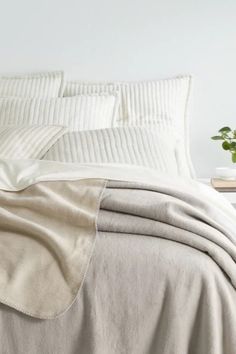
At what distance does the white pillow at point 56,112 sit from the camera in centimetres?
328

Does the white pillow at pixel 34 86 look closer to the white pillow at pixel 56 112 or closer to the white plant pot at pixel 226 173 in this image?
the white pillow at pixel 56 112

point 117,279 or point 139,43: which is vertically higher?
point 139,43

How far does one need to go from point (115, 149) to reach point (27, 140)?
39 cm

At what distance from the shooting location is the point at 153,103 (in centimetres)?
367

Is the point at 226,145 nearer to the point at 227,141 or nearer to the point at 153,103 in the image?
the point at 227,141

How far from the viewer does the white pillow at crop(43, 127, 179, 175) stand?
2.90m

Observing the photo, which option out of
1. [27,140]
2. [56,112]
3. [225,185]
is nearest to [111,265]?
[27,140]

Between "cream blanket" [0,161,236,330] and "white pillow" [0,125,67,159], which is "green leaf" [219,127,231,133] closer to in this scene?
"white pillow" [0,125,67,159]

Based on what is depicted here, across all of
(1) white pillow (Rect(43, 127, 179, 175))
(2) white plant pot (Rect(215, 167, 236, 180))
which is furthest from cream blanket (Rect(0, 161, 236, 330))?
(2) white plant pot (Rect(215, 167, 236, 180))

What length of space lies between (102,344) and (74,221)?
378 mm

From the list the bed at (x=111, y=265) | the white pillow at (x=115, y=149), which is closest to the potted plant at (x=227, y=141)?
the white pillow at (x=115, y=149)

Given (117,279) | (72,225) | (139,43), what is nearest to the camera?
(117,279)

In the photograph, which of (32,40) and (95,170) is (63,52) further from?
(95,170)

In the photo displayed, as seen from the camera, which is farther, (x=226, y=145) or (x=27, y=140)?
(x=226, y=145)
